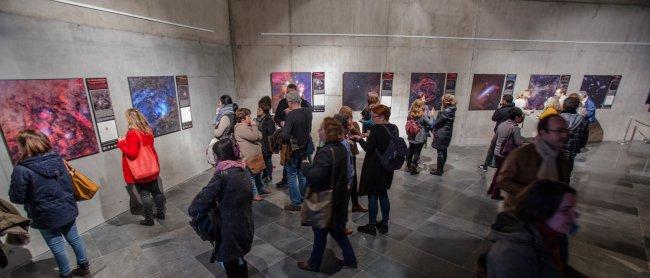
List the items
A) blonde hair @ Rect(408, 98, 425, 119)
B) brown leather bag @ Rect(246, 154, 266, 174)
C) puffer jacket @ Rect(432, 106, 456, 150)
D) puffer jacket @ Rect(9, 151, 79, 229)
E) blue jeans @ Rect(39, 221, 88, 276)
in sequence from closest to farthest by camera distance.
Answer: puffer jacket @ Rect(9, 151, 79, 229), blue jeans @ Rect(39, 221, 88, 276), brown leather bag @ Rect(246, 154, 266, 174), puffer jacket @ Rect(432, 106, 456, 150), blonde hair @ Rect(408, 98, 425, 119)

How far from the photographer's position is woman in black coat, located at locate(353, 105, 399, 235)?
12.0 feet

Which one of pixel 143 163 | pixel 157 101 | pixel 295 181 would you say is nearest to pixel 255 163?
pixel 295 181

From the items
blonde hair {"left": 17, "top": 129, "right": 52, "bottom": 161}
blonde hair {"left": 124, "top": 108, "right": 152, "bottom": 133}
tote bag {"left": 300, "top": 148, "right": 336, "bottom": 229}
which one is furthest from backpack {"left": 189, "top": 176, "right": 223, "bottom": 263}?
blonde hair {"left": 124, "top": 108, "right": 152, "bottom": 133}

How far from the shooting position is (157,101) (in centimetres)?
529

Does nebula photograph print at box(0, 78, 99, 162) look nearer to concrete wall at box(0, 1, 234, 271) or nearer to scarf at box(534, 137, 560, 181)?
concrete wall at box(0, 1, 234, 271)

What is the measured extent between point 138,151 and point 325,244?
9.79 feet

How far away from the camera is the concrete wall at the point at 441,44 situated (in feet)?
24.6

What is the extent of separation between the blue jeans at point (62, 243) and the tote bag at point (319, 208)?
273 centimetres

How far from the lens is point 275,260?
12.1ft

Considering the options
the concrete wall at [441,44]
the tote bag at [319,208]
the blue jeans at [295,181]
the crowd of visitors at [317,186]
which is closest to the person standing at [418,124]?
the crowd of visitors at [317,186]

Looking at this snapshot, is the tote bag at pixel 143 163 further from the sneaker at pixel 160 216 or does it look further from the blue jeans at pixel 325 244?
the blue jeans at pixel 325 244

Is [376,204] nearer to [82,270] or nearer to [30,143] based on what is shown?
[82,270]

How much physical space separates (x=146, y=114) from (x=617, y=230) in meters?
7.96

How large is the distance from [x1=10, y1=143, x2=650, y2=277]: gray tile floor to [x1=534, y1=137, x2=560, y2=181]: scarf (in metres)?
1.63
